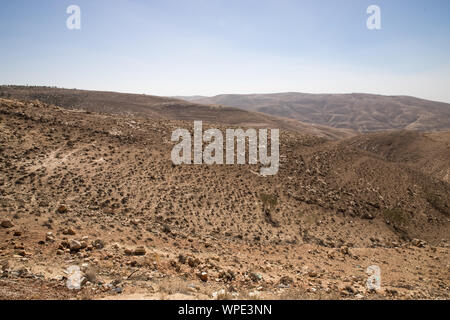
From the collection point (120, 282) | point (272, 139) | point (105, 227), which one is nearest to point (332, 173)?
point (272, 139)

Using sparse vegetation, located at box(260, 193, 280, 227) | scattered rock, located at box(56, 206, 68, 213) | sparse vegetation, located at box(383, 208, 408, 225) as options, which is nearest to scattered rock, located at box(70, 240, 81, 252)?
scattered rock, located at box(56, 206, 68, 213)

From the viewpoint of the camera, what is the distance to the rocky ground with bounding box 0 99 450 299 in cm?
713

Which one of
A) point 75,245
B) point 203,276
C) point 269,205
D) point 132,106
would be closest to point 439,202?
point 269,205

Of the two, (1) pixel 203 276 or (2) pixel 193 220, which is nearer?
(1) pixel 203 276

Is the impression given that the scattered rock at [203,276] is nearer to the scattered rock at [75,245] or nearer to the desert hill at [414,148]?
the scattered rock at [75,245]

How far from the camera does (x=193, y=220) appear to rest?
1277cm

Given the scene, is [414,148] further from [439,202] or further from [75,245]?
[75,245]

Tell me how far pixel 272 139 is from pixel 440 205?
42.6 feet

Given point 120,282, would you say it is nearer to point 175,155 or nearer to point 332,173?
point 175,155

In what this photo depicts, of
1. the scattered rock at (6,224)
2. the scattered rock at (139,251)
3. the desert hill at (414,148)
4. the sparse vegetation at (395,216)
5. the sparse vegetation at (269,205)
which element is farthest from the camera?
the desert hill at (414,148)

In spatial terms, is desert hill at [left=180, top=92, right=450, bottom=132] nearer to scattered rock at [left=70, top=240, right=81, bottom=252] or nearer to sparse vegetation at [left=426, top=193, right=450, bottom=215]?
sparse vegetation at [left=426, top=193, right=450, bottom=215]

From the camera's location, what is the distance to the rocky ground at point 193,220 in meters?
7.13

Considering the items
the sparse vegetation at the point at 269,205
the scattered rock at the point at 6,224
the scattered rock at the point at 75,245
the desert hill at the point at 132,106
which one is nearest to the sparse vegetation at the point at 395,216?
the sparse vegetation at the point at 269,205
